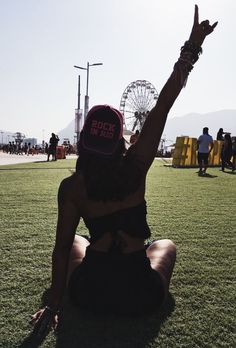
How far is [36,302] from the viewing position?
280cm

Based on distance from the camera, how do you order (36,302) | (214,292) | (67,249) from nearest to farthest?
(67,249), (36,302), (214,292)

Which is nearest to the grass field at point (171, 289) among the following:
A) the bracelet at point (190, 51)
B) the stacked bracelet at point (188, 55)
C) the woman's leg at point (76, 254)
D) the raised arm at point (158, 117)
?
the woman's leg at point (76, 254)

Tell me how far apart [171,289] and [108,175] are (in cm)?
135

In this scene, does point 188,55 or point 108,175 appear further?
point 188,55

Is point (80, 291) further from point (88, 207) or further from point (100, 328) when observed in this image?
point (88, 207)

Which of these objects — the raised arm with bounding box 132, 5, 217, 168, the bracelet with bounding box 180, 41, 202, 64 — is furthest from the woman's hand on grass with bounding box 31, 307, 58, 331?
the bracelet with bounding box 180, 41, 202, 64

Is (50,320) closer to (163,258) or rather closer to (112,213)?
(112,213)

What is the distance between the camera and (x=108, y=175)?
7.36 ft

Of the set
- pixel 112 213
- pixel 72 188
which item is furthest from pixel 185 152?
pixel 72 188

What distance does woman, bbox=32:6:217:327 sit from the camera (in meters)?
2.25

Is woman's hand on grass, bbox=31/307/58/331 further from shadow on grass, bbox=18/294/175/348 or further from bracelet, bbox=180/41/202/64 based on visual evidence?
bracelet, bbox=180/41/202/64

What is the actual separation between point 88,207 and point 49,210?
14.4ft

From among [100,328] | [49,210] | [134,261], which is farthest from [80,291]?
[49,210]

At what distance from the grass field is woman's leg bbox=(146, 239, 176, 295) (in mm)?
236
